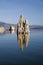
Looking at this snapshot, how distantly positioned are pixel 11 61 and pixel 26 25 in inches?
2368

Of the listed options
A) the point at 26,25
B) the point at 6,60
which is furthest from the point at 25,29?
the point at 6,60

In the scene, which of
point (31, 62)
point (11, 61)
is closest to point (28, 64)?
point (31, 62)

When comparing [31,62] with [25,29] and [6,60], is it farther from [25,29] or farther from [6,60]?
[25,29]

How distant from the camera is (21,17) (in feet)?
A: 267

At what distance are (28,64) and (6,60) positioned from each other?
2750mm

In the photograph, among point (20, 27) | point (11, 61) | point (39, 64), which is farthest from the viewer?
point (20, 27)

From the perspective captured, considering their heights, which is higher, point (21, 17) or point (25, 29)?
point (21, 17)

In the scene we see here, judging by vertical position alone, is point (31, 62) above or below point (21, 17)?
below

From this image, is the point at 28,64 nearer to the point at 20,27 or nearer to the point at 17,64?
the point at 17,64

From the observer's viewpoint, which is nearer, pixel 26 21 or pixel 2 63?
pixel 2 63

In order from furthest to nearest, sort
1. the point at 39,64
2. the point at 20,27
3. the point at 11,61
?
the point at 20,27
the point at 11,61
the point at 39,64

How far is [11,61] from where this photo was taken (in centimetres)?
1859

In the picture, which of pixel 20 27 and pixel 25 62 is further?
pixel 20 27

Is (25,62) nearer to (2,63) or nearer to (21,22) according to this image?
→ (2,63)
